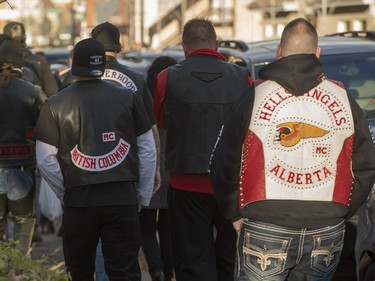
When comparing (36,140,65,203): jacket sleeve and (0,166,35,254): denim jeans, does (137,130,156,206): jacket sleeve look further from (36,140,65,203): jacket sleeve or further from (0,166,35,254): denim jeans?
(0,166,35,254): denim jeans

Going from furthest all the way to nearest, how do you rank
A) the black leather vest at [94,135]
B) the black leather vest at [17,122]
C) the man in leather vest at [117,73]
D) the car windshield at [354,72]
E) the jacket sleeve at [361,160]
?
the car windshield at [354,72], the black leather vest at [17,122], the man in leather vest at [117,73], the black leather vest at [94,135], the jacket sleeve at [361,160]

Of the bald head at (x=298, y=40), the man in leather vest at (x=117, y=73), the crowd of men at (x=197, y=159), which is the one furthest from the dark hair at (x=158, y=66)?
the bald head at (x=298, y=40)

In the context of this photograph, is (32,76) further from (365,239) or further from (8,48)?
(365,239)

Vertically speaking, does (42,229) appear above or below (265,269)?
below

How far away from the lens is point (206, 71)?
7766 mm

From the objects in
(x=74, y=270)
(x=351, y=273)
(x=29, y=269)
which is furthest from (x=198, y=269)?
(x=29, y=269)

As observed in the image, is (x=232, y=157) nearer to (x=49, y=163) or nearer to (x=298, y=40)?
(x=298, y=40)

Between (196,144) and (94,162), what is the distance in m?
0.76

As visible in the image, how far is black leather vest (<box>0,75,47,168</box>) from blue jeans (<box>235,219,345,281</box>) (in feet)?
11.5

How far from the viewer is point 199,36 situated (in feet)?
25.8

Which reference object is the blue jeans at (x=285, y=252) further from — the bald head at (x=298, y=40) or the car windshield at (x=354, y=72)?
the car windshield at (x=354, y=72)

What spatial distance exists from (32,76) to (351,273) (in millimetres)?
4632

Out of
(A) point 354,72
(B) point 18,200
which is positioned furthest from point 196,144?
(A) point 354,72

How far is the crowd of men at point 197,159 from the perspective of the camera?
5793mm
